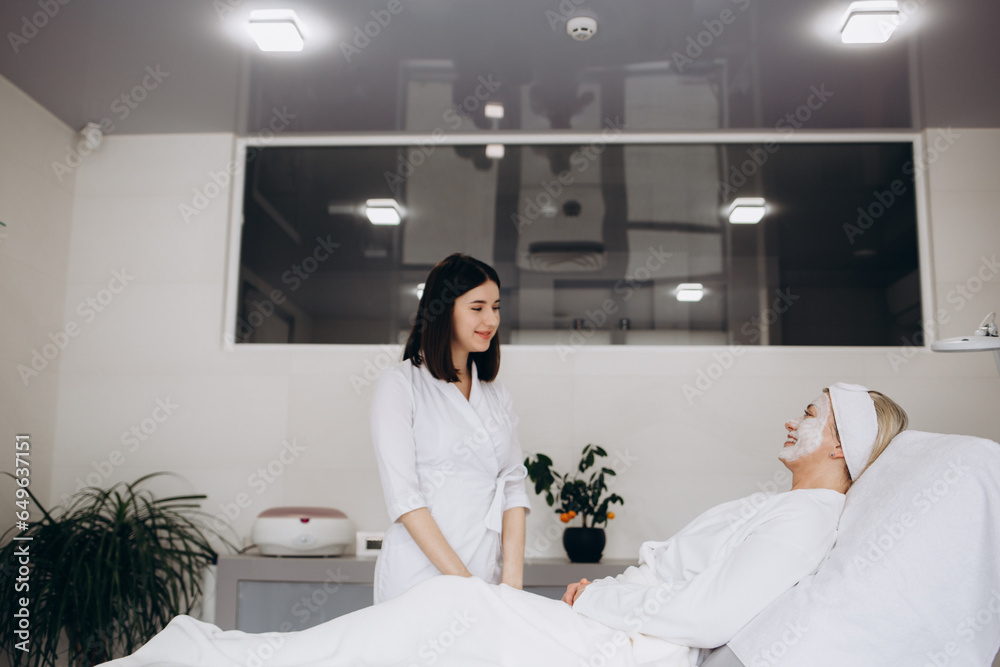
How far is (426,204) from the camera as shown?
3.61 m

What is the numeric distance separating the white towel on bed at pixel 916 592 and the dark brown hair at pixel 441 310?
1034 millimetres

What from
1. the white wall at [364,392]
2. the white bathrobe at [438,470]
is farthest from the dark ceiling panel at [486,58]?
the white bathrobe at [438,470]

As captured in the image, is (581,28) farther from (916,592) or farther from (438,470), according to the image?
(916,592)

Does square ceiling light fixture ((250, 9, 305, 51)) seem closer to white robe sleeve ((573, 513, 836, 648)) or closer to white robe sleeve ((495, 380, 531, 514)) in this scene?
white robe sleeve ((495, 380, 531, 514))

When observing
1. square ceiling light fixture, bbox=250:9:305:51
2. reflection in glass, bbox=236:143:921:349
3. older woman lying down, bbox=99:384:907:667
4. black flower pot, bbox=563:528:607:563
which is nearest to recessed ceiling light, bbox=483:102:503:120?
reflection in glass, bbox=236:143:921:349

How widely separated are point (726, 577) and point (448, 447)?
2.64 ft

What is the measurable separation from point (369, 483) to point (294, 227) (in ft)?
3.92

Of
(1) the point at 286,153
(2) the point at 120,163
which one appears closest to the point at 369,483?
(1) the point at 286,153

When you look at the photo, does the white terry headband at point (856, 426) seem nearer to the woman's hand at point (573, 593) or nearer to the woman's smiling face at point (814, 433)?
the woman's smiling face at point (814, 433)

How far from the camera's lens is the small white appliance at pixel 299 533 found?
295 cm

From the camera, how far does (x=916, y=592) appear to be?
153cm

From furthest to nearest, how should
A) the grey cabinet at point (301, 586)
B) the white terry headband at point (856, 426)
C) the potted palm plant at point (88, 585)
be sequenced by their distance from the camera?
the grey cabinet at point (301, 586)
the potted palm plant at point (88, 585)
the white terry headband at point (856, 426)

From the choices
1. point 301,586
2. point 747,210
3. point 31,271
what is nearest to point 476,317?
point 301,586

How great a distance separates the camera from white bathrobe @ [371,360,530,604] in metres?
2.08
